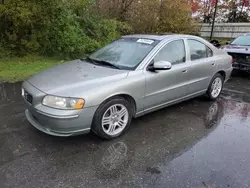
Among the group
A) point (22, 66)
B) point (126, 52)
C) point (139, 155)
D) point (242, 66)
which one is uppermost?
point (126, 52)

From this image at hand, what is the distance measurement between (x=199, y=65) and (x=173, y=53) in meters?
0.73

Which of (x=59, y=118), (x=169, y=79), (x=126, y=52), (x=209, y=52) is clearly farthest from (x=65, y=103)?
(x=209, y=52)

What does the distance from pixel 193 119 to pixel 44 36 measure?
22.1 feet

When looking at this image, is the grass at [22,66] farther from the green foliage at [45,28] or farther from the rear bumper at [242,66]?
the rear bumper at [242,66]

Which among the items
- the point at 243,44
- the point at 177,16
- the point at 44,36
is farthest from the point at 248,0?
the point at 44,36

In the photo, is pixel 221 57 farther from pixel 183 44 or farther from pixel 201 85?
pixel 183 44

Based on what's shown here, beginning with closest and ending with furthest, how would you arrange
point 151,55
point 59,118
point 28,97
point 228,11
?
point 59,118, point 28,97, point 151,55, point 228,11

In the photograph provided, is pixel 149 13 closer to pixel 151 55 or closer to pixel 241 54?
pixel 241 54

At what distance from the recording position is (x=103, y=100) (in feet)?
10.5

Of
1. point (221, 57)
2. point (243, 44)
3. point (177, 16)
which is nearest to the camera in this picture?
point (221, 57)

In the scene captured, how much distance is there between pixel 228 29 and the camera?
68.2 feet

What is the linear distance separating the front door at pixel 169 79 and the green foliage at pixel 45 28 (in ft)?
17.6

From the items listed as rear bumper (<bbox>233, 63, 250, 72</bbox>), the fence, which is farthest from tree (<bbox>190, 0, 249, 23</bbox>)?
rear bumper (<bbox>233, 63, 250, 72</bbox>)

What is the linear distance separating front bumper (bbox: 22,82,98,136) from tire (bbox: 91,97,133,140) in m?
0.12
